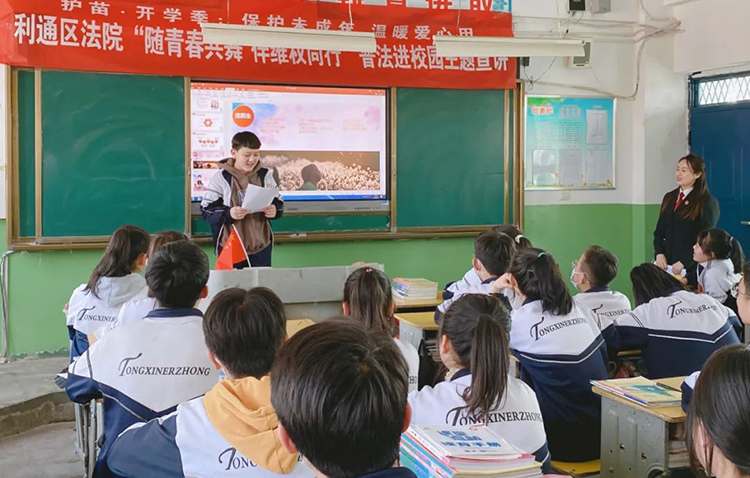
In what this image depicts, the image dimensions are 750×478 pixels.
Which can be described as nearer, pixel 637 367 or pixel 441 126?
pixel 637 367

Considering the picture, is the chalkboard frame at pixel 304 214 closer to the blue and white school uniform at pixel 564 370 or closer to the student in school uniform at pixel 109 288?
the student in school uniform at pixel 109 288

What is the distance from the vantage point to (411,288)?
4.39m

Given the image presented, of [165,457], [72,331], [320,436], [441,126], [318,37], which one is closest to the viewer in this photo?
[320,436]

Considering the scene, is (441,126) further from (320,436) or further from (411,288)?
(320,436)

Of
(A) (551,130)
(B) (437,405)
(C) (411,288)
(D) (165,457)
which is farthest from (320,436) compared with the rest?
(A) (551,130)

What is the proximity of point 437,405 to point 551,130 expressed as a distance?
4.72 metres

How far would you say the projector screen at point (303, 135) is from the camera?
5.32 m

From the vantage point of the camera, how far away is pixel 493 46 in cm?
502

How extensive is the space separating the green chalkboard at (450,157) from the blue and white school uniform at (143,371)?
12.6 feet

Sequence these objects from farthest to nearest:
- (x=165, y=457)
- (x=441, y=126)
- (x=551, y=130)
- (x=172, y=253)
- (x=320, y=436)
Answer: (x=551, y=130) < (x=441, y=126) < (x=172, y=253) < (x=165, y=457) < (x=320, y=436)

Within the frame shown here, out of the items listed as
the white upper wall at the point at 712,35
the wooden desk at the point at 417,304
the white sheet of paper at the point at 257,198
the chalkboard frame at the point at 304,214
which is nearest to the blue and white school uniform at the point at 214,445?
the wooden desk at the point at 417,304

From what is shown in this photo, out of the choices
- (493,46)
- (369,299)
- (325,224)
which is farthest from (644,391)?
(325,224)

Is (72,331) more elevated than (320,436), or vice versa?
(320,436)

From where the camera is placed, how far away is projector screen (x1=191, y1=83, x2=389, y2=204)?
5.32 m
